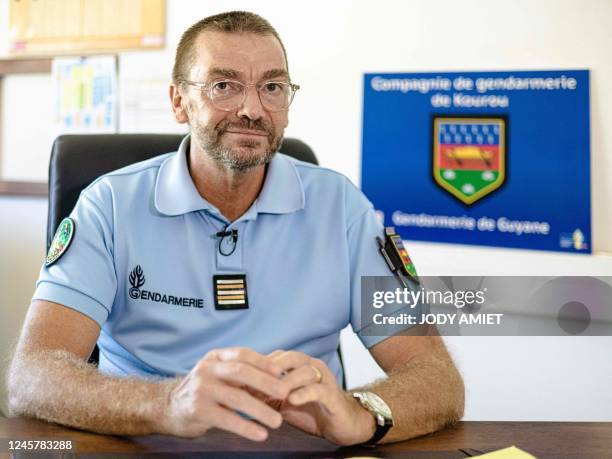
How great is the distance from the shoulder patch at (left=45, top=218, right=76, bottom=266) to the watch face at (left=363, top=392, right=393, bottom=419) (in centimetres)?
64

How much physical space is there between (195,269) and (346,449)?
532 millimetres

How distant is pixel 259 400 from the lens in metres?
0.92

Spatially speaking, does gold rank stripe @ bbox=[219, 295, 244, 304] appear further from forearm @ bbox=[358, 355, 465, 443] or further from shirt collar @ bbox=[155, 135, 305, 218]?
forearm @ bbox=[358, 355, 465, 443]

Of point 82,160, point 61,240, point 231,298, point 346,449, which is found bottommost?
point 346,449

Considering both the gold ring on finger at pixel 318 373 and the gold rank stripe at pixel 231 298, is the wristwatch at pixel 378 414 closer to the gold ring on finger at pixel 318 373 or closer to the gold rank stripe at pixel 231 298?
the gold ring on finger at pixel 318 373

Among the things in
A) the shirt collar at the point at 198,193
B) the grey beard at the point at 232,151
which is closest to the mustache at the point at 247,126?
the grey beard at the point at 232,151

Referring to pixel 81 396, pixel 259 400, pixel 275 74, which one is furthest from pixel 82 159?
pixel 259 400

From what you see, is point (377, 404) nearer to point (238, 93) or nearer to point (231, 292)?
point (231, 292)

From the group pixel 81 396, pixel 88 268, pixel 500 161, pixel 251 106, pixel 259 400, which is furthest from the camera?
pixel 500 161

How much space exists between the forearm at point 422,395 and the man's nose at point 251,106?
22.1 inches

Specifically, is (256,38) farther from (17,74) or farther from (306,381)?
(17,74)

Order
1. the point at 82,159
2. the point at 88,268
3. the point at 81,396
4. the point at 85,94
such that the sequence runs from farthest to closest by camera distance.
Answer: the point at 85,94 < the point at 82,159 < the point at 88,268 < the point at 81,396

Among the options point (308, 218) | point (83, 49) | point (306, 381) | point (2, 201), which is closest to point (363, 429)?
point (306, 381)

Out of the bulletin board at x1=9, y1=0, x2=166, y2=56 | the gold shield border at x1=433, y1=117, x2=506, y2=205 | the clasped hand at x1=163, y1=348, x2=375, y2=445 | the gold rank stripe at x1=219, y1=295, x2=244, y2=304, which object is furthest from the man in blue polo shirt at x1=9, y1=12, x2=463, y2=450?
the bulletin board at x1=9, y1=0, x2=166, y2=56
